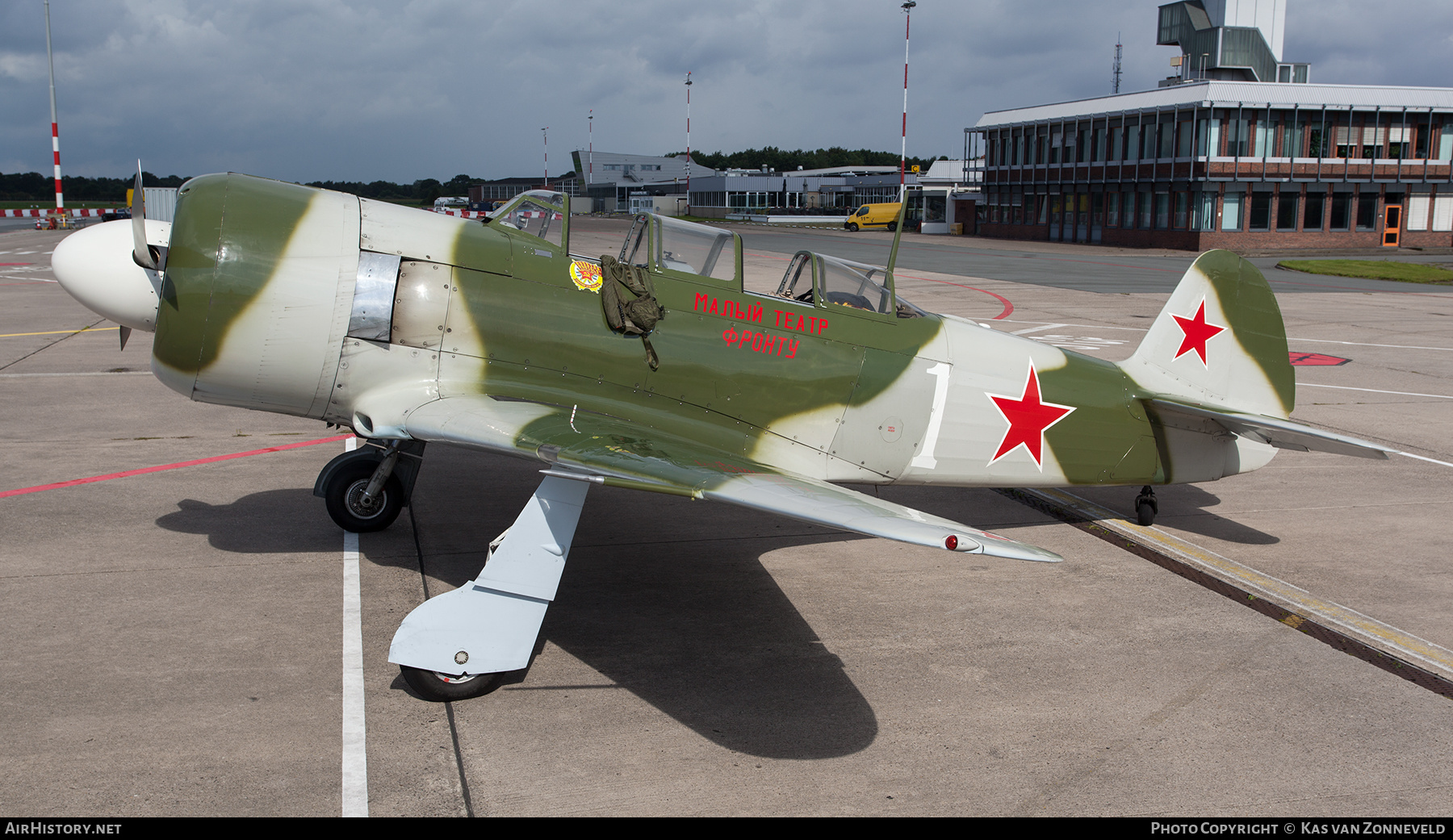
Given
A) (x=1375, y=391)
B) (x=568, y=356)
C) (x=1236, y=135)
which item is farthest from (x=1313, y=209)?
(x=568, y=356)

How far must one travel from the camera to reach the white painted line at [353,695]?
4.21 meters

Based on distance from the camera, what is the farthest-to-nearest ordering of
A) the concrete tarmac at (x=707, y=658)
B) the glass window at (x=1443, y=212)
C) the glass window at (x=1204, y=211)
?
the glass window at (x=1443, y=212)
the glass window at (x=1204, y=211)
the concrete tarmac at (x=707, y=658)

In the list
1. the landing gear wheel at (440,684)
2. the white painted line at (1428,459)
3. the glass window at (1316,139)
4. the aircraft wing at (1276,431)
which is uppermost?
the glass window at (1316,139)

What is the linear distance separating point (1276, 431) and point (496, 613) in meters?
5.59

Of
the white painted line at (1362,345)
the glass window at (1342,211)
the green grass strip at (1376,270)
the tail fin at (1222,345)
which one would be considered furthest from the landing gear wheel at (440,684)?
the glass window at (1342,211)

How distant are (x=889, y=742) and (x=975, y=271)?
31694 mm

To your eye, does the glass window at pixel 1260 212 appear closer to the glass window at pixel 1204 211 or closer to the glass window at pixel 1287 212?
the glass window at pixel 1287 212

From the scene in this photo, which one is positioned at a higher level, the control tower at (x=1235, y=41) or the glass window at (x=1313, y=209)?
the control tower at (x=1235, y=41)

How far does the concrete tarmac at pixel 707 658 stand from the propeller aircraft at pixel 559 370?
53 centimetres

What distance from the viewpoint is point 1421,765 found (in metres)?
4.63

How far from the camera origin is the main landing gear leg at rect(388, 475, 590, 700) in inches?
198

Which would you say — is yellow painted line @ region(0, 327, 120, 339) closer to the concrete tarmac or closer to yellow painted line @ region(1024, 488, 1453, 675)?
the concrete tarmac

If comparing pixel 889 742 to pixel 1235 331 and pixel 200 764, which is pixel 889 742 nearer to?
pixel 200 764

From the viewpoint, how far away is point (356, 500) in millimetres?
7422
